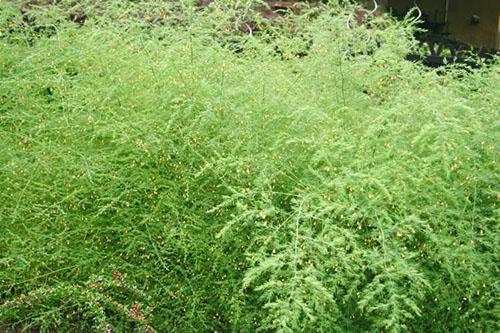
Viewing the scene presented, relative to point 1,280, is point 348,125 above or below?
above

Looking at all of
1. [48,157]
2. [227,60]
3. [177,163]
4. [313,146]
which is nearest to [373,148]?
[313,146]

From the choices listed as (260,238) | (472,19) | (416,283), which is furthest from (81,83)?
(472,19)

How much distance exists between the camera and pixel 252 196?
7.74 feet

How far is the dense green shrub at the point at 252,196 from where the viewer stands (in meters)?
2.26

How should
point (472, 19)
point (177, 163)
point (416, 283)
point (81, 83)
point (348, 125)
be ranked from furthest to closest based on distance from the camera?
1. point (472, 19)
2. point (81, 83)
3. point (348, 125)
4. point (177, 163)
5. point (416, 283)

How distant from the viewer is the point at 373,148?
2621mm

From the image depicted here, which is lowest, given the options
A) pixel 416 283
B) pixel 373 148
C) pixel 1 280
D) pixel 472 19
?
pixel 472 19

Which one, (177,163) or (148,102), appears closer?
(177,163)

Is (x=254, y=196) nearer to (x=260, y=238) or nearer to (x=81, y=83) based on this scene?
(x=260, y=238)

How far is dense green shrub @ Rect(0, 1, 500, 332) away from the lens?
226 cm

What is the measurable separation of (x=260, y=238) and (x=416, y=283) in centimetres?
51

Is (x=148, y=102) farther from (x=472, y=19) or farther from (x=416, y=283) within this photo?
(x=472, y=19)

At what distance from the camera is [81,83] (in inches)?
127

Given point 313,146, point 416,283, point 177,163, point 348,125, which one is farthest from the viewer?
point 348,125
